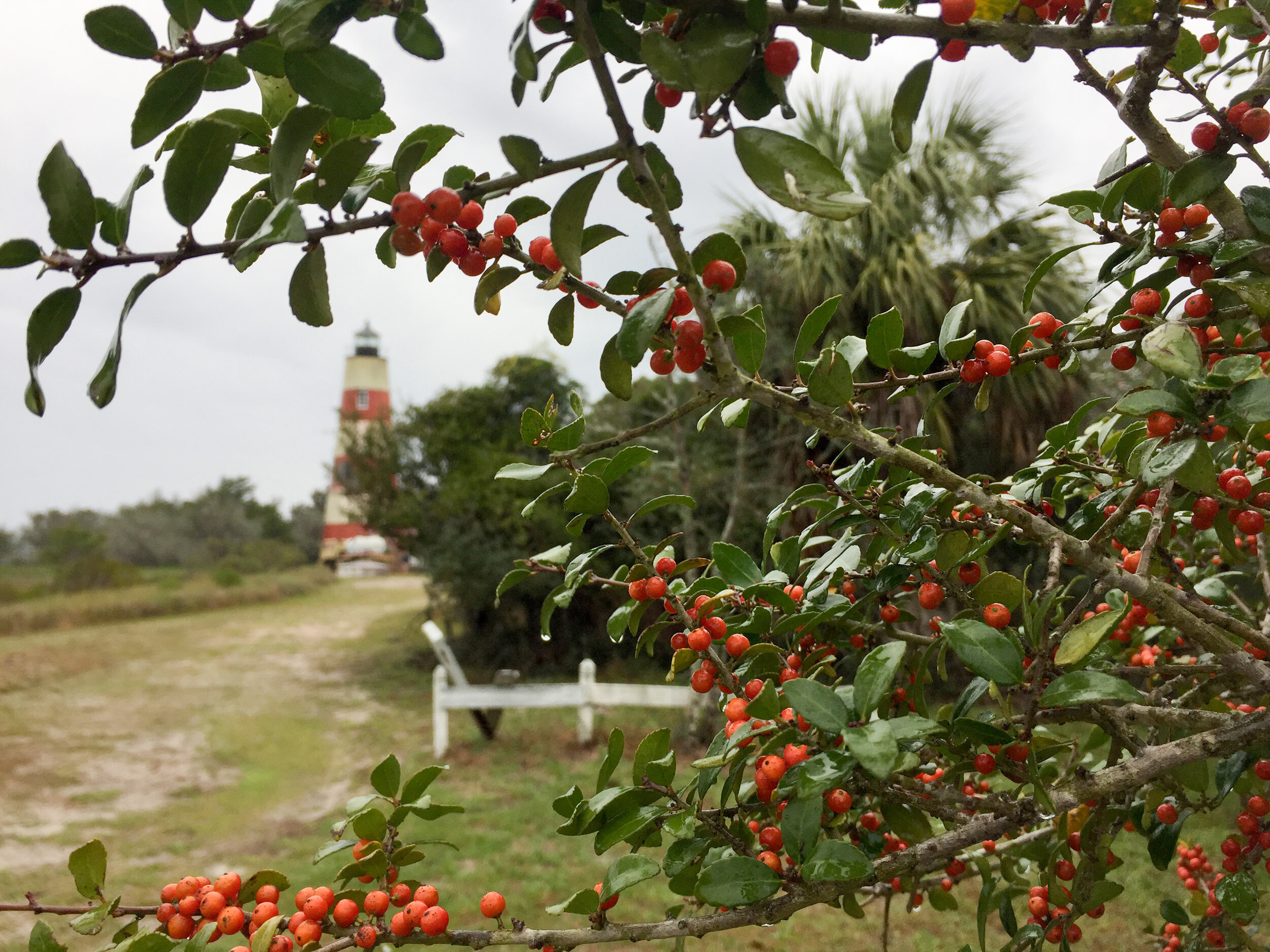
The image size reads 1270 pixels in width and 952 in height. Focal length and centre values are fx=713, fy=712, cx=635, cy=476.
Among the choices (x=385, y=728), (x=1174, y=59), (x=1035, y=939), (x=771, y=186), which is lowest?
(x=385, y=728)

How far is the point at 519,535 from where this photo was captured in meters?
4.79

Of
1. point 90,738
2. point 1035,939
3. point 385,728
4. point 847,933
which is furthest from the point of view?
point 385,728

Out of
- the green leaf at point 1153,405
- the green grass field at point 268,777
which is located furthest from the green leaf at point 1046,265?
the green grass field at point 268,777

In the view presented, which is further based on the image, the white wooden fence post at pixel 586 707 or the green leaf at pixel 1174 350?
the white wooden fence post at pixel 586 707

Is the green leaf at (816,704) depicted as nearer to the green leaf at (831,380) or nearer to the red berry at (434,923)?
the green leaf at (831,380)

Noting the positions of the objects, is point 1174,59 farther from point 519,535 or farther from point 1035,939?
point 519,535

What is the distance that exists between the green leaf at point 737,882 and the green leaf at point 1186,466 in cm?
36

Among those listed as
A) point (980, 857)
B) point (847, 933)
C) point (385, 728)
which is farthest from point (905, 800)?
point (385, 728)

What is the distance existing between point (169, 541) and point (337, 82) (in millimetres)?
7516

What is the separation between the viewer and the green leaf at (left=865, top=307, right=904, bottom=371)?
562mm

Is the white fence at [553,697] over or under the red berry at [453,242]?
under

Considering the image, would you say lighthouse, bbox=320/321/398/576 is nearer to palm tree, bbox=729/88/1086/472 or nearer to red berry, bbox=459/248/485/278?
palm tree, bbox=729/88/1086/472

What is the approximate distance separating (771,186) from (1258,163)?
1.45ft

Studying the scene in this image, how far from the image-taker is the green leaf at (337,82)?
0.33 m
